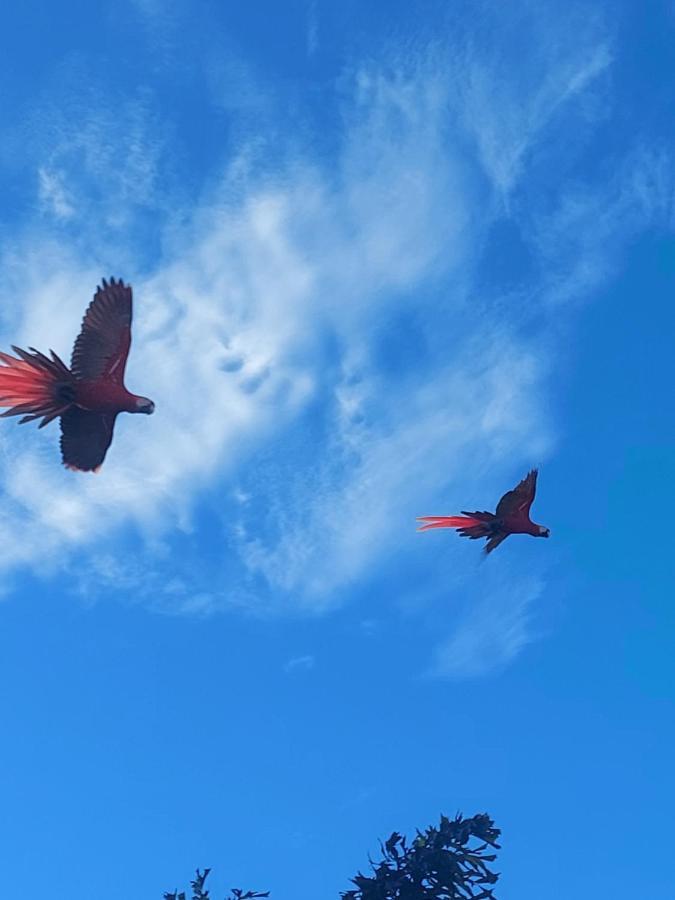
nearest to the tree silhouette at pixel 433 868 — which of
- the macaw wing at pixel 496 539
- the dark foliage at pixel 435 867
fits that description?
the dark foliage at pixel 435 867

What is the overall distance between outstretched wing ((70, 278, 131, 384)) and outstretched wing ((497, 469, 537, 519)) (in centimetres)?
427

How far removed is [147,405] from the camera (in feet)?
20.7

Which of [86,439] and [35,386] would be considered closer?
[35,386]

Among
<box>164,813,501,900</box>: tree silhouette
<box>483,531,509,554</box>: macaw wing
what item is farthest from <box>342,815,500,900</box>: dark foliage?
<box>483,531,509,554</box>: macaw wing

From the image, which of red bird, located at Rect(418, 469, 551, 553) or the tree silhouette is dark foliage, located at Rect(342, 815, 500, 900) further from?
red bird, located at Rect(418, 469, 551, 553)

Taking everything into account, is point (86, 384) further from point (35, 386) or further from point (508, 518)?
point (508, 518)

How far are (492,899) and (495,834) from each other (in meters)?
1.56

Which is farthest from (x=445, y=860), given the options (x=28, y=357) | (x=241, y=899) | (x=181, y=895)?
(x=28, y=357)

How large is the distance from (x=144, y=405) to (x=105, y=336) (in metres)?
0.62

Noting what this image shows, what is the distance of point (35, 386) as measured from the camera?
5.57 metres

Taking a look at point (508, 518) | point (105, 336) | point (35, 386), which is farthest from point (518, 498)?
point (35, 386)

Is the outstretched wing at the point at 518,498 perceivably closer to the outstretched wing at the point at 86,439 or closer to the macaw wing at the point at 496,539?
the macaw wing at the point at 496,539

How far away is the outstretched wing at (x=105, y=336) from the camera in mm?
5961

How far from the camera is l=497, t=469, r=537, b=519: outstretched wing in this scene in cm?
844
